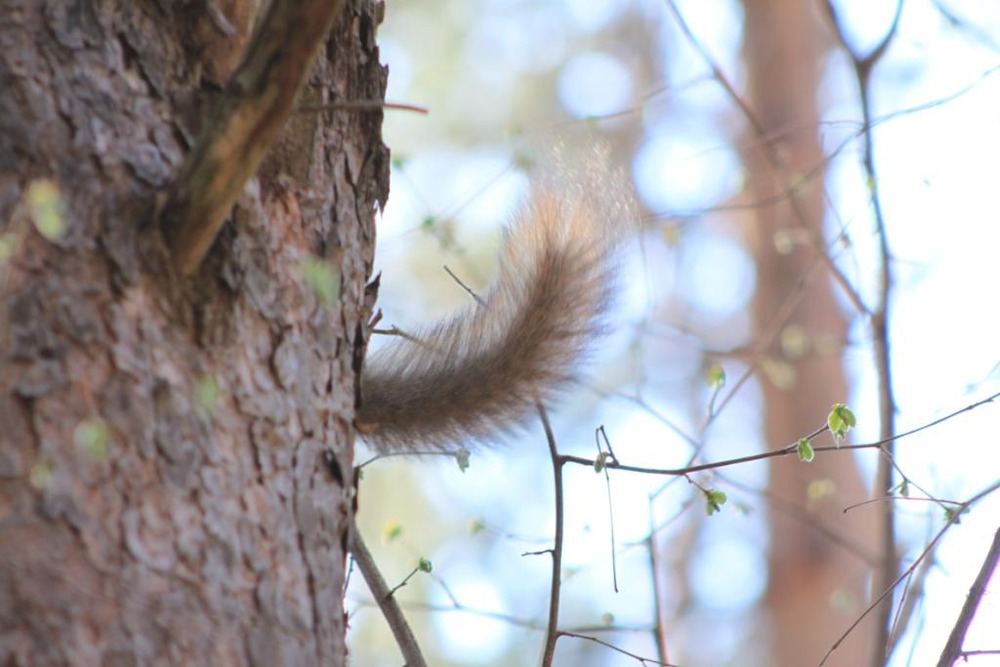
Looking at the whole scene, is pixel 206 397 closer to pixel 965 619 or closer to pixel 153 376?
pixel 153 376

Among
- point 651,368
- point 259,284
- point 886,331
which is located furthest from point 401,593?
point 259,284

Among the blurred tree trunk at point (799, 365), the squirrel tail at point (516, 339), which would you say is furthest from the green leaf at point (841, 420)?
the blurred tree trunk at point (799, 365)

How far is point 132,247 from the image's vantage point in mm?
903

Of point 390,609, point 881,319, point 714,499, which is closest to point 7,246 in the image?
point 390,609

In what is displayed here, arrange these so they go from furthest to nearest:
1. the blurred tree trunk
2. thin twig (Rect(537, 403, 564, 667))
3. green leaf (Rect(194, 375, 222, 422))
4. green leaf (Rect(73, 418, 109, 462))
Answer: the blurred tree trunk < thin twig (Rect(537, 403, 564, 667)) < green leaf (Rect(194, 375, 222, 422)) < green leaf (Rect(73, 418, 109, 462))

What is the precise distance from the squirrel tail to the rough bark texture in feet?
1.17

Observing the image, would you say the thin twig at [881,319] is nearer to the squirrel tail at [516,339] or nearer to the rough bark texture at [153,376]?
the squirrel tail at [516,339]

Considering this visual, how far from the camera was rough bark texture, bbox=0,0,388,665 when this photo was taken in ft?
2.71

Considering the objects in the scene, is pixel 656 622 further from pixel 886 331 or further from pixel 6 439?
pixel 6 439

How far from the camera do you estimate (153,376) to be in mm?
894

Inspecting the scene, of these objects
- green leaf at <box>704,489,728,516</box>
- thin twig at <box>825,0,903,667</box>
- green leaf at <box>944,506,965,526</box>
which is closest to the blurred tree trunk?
thin twig at <box>825,0,903,667</box>

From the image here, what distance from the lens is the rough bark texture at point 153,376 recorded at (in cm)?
83

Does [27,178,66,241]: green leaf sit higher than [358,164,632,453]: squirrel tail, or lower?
lower

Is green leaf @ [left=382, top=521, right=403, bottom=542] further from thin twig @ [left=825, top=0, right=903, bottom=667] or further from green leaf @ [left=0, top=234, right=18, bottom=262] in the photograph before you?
green leaf @ [left=0, top=234, right=18, bottom=262]
